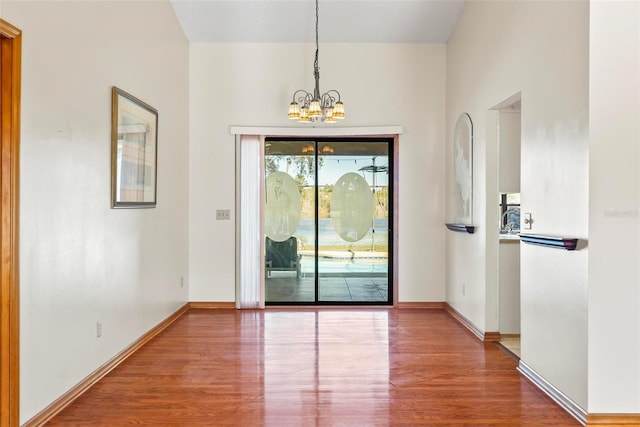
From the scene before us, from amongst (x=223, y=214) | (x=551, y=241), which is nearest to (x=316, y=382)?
(x=551, y=241)

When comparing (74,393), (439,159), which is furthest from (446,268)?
(74,393)

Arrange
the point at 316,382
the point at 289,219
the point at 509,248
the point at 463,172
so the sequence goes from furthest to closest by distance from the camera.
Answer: the point at 289,219 < the point at 463,172 < the point at 509,248 < the point at 316,382

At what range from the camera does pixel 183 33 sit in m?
5.20

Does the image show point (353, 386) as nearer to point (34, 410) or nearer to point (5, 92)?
point (34, 410)

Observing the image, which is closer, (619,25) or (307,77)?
(619,25)

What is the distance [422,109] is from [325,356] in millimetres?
3326

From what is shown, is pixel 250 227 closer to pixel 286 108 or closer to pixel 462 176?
pixel 286 108

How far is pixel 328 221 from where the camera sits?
18.5ft

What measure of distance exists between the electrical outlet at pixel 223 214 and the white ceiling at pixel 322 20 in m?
2.11

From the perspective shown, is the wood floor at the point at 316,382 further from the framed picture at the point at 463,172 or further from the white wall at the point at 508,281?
the framed picture at the point at 463,172

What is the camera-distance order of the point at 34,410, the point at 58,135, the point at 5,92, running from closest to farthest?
1. the point at 5,92
2. the point at 34,410
3. the point at 58,135

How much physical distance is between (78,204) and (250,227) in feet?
8.80

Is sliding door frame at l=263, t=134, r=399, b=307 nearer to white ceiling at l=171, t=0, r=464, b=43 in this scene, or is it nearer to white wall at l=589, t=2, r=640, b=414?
white ceiling at l=171, t=0, r=464, b=43

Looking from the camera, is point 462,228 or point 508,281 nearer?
point 508,281
